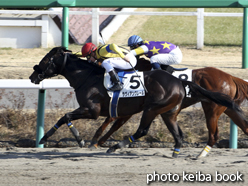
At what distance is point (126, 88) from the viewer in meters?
5.30

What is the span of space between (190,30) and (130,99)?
1144 centimetres

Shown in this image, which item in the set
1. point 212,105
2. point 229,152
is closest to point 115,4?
point 212,105

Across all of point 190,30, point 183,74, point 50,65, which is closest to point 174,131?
point 183,74

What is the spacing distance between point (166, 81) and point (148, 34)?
34.6ft

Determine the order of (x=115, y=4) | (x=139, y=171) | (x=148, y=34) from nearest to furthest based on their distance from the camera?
1. (x=139, y=171)
2. (x=115, y=4)
3. (x=148, y=34)

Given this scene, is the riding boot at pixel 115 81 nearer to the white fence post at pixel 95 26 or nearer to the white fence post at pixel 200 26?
the white fence post at pixel 95 26

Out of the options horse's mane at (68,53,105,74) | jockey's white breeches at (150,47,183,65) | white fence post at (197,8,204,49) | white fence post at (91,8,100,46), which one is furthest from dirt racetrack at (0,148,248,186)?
white fence post at (197,8,204,49)

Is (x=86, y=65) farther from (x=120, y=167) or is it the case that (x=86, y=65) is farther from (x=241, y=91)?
(x=241, y=91)

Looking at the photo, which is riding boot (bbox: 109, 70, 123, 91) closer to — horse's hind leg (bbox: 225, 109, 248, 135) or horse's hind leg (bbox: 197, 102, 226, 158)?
horse's hind leg (bbox: 197, 102, 226, 158)

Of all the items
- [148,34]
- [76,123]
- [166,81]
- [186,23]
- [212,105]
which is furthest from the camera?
[186,23]

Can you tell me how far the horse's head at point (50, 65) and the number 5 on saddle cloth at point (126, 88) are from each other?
2.44 feet

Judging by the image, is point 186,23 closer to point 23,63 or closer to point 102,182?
point 23,63

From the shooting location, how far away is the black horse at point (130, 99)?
5238mm

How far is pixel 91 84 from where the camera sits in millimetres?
5449
